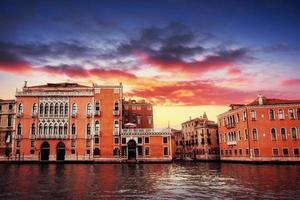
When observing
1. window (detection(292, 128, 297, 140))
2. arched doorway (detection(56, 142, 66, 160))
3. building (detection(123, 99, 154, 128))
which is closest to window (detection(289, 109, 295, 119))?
window (detection(292, 128, 297, 140))

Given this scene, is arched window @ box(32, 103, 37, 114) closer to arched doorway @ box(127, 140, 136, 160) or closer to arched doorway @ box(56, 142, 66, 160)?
arched doorway @ box(56, 142, 66, 160)

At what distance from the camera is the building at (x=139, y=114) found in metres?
68.6

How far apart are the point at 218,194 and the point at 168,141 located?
43.5 m

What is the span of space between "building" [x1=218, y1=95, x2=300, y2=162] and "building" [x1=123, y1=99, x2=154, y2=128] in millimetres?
23164

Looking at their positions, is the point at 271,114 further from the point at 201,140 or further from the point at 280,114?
the point at 201,140

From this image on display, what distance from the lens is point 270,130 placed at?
48.5 meters

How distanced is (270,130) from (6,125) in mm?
49798

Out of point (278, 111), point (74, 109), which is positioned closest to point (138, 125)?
point (74, 109)

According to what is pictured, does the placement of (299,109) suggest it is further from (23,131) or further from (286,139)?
(23,131)

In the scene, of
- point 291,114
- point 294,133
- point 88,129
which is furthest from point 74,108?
point 294,133

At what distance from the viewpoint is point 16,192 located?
16609mm

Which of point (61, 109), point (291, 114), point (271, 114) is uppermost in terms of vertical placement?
point (61, 109)

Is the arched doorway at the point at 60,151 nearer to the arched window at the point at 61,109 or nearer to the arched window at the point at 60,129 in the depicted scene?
the arched window at the point at 60,129

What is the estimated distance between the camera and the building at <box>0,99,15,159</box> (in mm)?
58219
